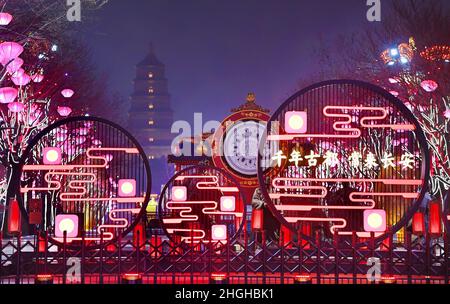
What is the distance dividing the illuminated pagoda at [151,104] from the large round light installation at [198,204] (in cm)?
6126

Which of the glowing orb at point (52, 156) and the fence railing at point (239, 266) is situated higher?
the glowing orb at point (52, 156)

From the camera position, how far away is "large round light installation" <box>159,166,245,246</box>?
607 inches

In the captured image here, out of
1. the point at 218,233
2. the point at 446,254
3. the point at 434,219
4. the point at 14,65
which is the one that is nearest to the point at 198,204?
the point at 218,233

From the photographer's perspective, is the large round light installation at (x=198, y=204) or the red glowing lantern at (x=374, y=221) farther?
the large round light installation at (x=198, y=204)

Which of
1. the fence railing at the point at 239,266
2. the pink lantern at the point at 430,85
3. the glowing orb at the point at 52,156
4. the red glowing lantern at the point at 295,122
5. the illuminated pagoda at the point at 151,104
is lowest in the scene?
the fence railing at the point at 239,266

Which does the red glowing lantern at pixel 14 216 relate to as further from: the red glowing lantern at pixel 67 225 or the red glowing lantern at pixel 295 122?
the red glowing lantern at pixel 295 122

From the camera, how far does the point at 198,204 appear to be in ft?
53.7

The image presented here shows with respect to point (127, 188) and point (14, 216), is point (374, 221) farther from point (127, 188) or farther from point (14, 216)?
point (14, 216)

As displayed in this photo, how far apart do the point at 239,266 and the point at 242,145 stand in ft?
28.0

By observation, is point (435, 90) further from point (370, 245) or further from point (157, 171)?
point (157, 171)

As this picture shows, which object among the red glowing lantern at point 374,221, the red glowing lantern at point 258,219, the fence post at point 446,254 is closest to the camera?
the fence post at point 446,254

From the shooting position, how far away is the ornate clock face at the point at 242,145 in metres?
20.6

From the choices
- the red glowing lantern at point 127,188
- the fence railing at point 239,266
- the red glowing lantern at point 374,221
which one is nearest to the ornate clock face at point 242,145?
the red glowing lantern at point 127,188

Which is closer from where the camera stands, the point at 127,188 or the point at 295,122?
the point at 295,122
